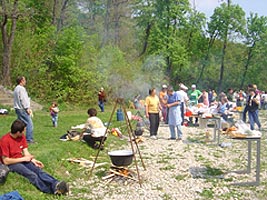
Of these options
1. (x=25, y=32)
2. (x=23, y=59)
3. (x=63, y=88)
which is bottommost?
(x=63, y=88)

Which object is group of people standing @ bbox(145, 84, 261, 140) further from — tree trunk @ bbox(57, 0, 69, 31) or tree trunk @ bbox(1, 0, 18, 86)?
tree trunk @ bbox(57, 0, 69, 31)

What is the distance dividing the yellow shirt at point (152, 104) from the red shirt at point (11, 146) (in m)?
5.63

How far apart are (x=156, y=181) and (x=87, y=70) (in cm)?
1730

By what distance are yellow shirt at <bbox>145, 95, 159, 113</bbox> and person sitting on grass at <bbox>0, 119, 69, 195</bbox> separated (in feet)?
18.5

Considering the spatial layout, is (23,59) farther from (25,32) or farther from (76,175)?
(76,175)

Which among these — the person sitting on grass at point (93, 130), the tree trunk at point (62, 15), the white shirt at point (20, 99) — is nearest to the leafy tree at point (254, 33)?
the tree trunk at point (62, 15)

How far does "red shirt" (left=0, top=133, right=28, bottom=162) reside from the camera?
591cm

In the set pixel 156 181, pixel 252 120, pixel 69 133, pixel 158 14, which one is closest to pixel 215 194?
pixel 156 181

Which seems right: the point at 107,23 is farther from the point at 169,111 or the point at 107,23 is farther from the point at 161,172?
the point at 161,172

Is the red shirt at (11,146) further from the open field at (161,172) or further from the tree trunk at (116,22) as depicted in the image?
the tree trunk at (116,22)

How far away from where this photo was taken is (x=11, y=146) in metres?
5.97

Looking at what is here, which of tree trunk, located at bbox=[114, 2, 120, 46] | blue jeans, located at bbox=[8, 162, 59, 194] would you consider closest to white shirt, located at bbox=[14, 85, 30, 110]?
blue jeans, located at bbox=[8, 162, 59, 194]

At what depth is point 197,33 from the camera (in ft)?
120

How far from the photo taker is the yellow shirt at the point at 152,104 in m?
11.3
